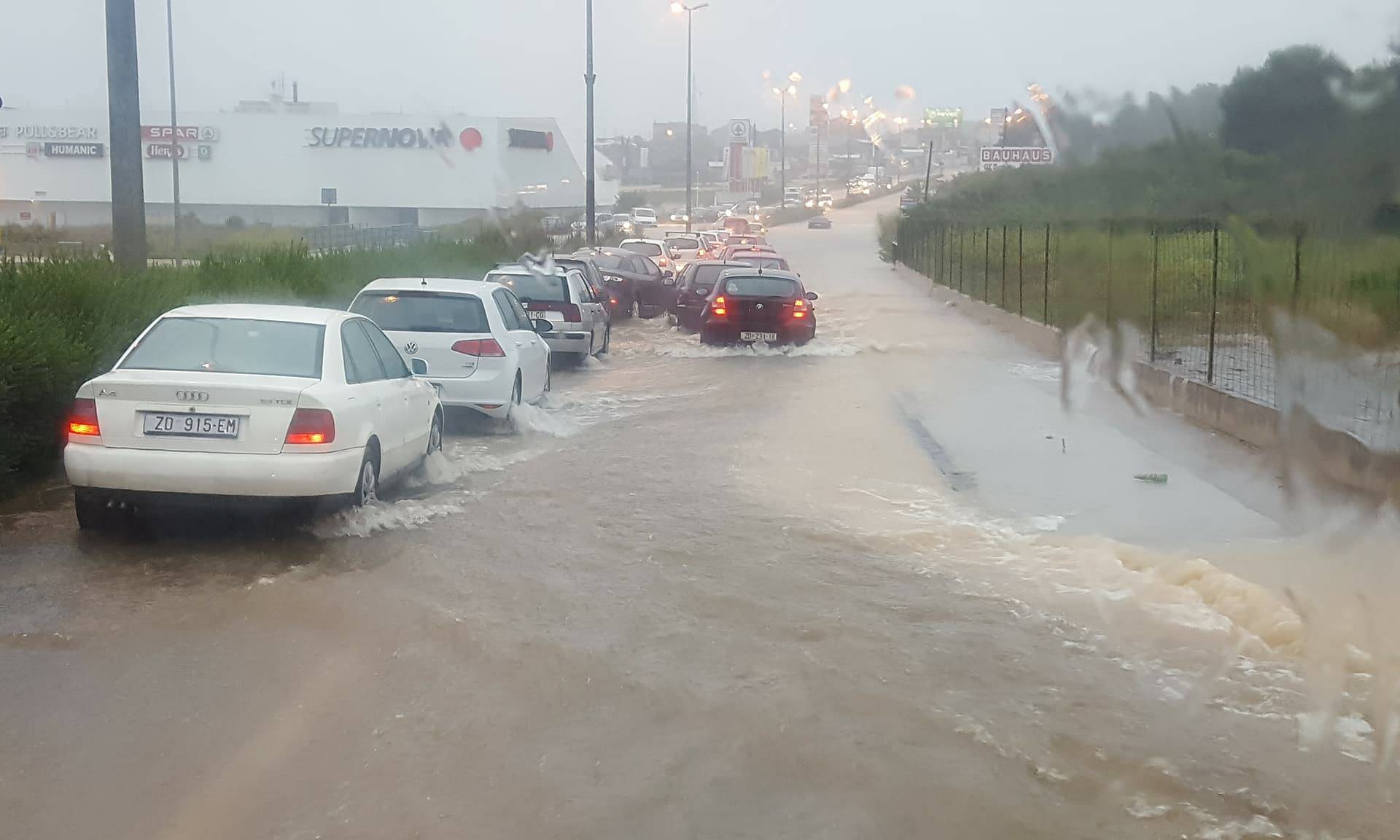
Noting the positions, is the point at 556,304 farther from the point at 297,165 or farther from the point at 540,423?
the point at 297,165

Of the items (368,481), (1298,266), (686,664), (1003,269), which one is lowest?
(686,664)

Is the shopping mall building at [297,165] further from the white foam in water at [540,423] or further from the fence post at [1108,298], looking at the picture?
the white foam in water at [540,423]

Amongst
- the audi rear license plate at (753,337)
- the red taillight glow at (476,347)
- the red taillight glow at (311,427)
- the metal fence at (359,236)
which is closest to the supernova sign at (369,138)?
the metal fence at (359,236)

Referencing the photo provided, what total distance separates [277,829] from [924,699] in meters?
2.69

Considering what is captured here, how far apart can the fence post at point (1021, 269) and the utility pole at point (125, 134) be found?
17221 mm

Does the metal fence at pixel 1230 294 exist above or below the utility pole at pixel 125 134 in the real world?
below

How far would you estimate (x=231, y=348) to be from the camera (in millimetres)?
8953

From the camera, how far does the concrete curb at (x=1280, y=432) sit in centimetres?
1077

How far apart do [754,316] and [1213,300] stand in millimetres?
8250

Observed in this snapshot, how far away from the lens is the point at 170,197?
85812mm

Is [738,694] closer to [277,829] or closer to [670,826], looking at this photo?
[670,826]

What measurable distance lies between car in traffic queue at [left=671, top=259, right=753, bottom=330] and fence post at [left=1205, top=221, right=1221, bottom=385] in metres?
11.7

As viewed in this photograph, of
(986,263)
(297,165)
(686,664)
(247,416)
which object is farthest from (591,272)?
(297,165)

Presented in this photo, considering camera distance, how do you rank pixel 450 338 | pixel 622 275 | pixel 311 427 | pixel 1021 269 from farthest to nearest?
pixel 622 275, pixel 1021 269, pixel 450 338, pixel 311 427
